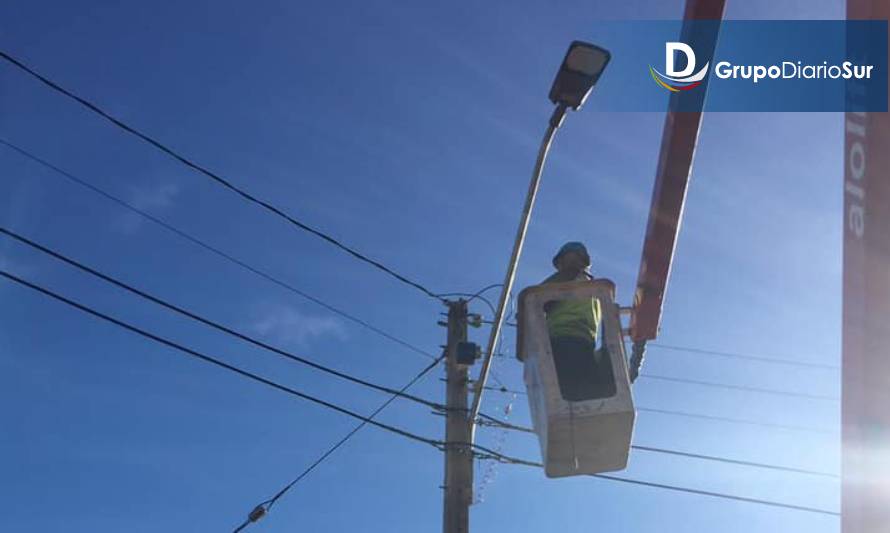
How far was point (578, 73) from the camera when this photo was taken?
6.36m

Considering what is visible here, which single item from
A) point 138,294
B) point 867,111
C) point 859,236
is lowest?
point 859,236

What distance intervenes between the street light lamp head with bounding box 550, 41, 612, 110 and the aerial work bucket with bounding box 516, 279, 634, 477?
5.24 ft

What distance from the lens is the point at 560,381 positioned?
4.92 meters

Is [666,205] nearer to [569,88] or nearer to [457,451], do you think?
[569,88]

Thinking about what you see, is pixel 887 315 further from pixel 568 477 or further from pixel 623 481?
pixel 623 481

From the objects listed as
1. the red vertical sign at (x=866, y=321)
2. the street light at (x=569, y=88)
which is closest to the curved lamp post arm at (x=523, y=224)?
the street light at (x=569, y=88)

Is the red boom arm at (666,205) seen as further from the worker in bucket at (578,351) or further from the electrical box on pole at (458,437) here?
the electrical box on pole at (458,437)

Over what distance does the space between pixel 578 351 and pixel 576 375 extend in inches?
5.2

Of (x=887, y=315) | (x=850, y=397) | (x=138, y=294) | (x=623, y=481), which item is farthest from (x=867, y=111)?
(x=623, y=481)

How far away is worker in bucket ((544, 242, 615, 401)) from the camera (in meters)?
4.93

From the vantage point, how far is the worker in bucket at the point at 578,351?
4.93 m

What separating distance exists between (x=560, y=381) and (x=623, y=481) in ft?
22.8

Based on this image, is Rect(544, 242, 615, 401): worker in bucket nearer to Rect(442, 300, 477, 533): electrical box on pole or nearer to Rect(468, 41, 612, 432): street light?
Rect(468, 41, 612, 432): street light

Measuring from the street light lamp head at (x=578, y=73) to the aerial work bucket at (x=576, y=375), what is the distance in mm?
1597
